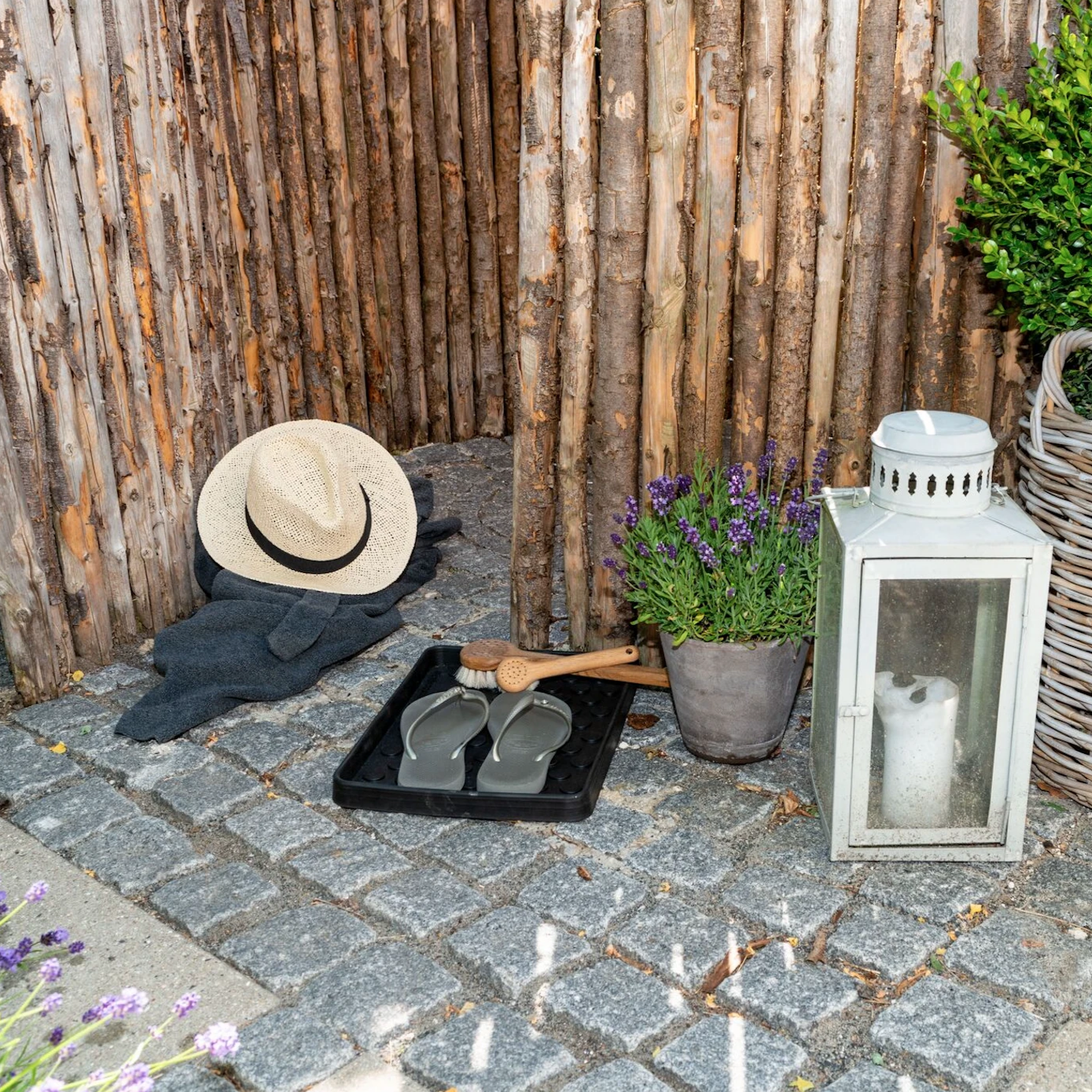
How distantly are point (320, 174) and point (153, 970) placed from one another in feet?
11.6

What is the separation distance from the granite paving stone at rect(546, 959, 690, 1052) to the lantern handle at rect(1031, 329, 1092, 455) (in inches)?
52.4

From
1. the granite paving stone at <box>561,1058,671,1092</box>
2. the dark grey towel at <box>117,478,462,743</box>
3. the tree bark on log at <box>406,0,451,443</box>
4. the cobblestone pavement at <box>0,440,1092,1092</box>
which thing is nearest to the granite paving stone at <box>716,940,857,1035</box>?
the cobblestone pavement at <box>0,440,1092,1092</box>

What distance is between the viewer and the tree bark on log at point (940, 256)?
283 cm

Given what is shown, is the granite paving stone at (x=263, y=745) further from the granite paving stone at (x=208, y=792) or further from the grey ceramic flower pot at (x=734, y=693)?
the grey ceramic flower pot at (x=734, y=693)

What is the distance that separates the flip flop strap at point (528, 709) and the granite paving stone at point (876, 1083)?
111cm

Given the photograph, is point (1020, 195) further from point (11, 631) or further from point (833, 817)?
point (11, 631)

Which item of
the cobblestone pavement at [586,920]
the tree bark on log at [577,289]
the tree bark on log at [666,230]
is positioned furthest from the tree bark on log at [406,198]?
the cobblestone pavement at [586,920]

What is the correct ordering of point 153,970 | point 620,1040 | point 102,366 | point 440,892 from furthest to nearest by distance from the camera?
point 102,366, point 440,892, point 153,970, point 620,1040

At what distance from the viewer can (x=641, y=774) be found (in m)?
3.00

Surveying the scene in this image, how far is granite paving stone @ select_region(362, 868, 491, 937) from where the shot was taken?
8.08 ft

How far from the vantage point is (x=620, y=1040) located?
2131 mm

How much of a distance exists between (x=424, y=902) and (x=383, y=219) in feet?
11.6

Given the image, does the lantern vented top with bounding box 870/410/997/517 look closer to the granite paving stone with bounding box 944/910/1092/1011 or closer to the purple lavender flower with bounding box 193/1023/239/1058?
the granite paving stone with bounding box 944/910/1092/1011

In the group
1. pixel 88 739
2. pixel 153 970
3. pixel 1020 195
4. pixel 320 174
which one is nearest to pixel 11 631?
pixel 88 739
